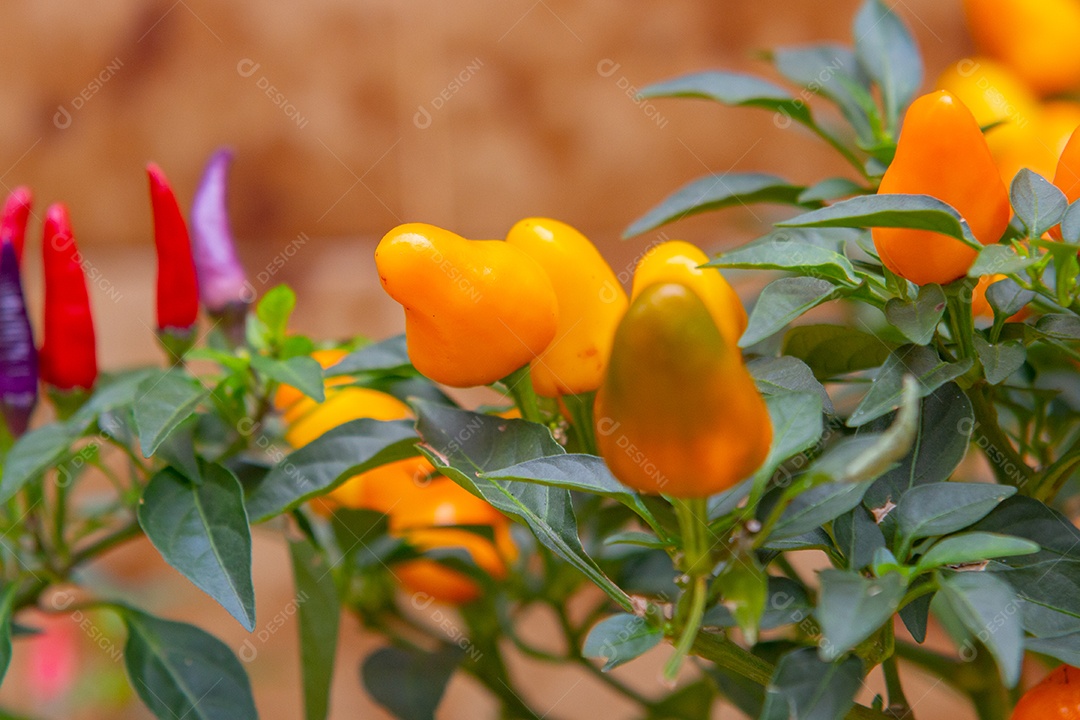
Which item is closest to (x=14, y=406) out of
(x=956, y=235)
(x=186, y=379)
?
(x=186, y=379)

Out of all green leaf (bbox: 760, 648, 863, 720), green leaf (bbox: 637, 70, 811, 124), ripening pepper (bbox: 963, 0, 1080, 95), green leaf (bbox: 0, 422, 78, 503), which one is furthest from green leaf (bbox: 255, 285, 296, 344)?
ripening pepper (bbox: 963, 0, 1080, 95)

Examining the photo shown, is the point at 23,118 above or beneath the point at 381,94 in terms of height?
above

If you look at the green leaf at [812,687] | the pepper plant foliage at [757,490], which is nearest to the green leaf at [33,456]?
the pepper plant foliage at [757,490]

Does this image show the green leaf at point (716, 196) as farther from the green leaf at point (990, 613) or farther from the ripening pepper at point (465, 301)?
the green leaf at point (990, 613)

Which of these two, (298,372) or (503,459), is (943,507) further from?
(298,372)

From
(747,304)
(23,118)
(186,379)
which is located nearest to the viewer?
(186,379)

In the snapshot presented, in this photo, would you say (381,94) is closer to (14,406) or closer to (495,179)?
(495,179)

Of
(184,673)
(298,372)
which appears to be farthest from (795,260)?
(184,673)
